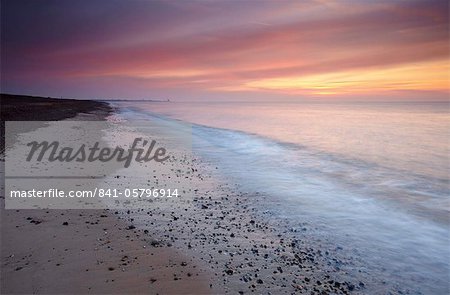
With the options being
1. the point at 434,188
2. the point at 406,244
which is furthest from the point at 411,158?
the point at 406,244

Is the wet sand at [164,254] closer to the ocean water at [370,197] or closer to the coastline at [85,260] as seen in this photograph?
the coastline at [85,260]

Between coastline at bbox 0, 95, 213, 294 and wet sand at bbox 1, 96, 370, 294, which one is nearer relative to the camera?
coastline at bbox 0, 95, 213, 294

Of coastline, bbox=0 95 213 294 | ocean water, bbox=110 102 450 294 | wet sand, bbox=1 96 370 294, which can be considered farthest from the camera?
ocean water, bbox=110 102 450 294

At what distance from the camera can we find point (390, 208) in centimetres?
1161

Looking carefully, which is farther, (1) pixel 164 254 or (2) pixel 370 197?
(2) pixel 370 197

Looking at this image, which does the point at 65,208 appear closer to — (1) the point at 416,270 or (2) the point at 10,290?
(2) the point at 10,290

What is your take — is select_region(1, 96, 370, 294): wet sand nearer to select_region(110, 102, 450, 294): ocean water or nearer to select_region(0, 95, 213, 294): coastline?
select_region(0, 95, 213, 294): coastline

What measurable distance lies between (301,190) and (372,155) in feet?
44.9

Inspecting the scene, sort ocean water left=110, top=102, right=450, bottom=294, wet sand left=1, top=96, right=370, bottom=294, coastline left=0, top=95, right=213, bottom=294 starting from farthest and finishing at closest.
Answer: ocean water left=110, top=102, right=450, bottom=294 < wet sand left=1, top=96, right=370, bottom=294 < coastline left=0, top=95, right=213, bottom=294

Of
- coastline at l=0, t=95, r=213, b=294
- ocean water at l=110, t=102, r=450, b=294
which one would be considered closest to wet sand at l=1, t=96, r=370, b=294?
coastline at l=0, t=95, r=213, b=294

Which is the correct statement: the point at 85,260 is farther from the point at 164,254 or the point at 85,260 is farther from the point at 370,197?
the point at 370,197

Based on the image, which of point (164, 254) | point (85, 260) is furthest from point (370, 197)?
point (85, 260)

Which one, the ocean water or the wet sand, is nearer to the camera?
the wet sand

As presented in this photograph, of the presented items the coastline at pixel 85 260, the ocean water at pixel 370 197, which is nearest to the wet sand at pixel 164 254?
the coastline at pixel 85 260
